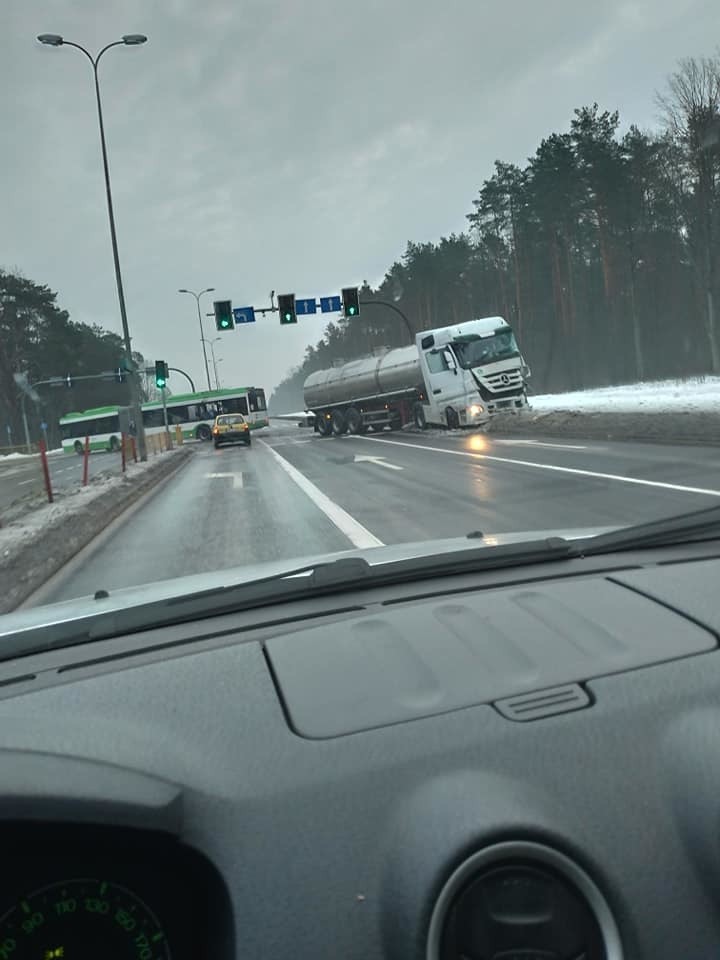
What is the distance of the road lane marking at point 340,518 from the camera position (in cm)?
912

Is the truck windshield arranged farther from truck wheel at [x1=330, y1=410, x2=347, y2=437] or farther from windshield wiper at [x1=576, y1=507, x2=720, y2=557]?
windshield wiper at [x1=576, y1=507, x2=720, y2=557]

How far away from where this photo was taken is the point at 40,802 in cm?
145

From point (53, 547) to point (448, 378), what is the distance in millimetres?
23039

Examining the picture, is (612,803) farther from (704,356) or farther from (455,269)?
(455,269)

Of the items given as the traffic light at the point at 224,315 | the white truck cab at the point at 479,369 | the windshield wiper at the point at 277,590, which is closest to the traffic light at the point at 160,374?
the traffic light at the point at 224,315

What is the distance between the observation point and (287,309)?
41281mm

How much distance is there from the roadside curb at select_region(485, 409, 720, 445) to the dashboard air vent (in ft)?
53.1

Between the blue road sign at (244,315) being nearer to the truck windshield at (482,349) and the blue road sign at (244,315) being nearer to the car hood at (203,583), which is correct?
the truck windshield at (482,349)

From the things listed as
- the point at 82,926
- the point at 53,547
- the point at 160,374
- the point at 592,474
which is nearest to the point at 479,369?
the point at 160,374

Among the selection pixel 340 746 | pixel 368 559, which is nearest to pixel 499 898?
pixel 340 746

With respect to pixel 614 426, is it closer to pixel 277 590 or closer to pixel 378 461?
pixel 378 461

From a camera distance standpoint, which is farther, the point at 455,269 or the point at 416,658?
the point at 455,269

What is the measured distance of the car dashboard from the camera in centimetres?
144

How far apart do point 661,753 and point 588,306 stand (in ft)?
235
